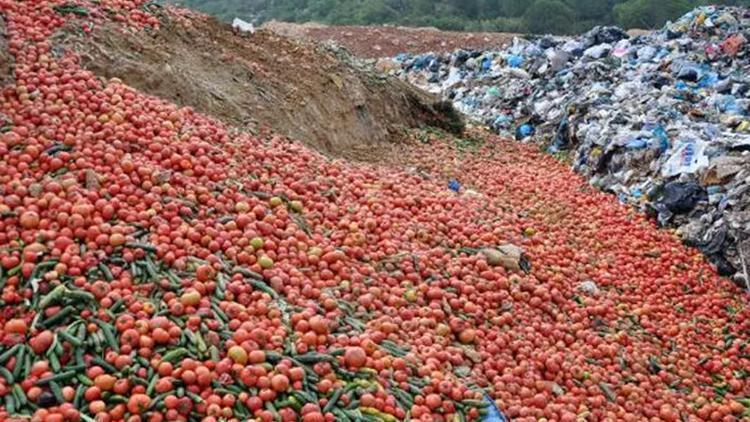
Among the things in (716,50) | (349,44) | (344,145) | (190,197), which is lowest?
(349,44)

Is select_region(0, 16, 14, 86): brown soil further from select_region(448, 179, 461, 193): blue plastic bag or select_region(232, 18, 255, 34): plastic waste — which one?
select_region(448, 179, 461, 193): blue plastic bag

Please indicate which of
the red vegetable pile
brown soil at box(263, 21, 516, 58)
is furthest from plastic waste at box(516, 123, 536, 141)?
brown soil at box(263, 21, 516, 58)

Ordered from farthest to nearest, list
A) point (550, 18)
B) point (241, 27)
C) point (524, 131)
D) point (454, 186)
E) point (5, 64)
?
point (550, 18), point (524, 131), point (241, 27), point (454, 186), point (5, 64)

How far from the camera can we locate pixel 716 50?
1273cm

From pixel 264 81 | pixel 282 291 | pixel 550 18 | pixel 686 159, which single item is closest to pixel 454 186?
pixel 264 81

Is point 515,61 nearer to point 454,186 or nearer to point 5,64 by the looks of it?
point 454,186

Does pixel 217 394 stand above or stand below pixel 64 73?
below

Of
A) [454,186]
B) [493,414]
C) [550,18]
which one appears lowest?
[550,18]

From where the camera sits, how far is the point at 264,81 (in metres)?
8.04

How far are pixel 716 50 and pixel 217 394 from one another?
12.2 meters

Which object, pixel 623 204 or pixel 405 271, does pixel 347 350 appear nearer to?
pixel 405 271

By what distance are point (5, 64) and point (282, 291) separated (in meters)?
3.09

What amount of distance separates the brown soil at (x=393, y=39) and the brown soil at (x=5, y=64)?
18840 millimetres

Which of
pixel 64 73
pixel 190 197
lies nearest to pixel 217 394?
pixel 190 197
